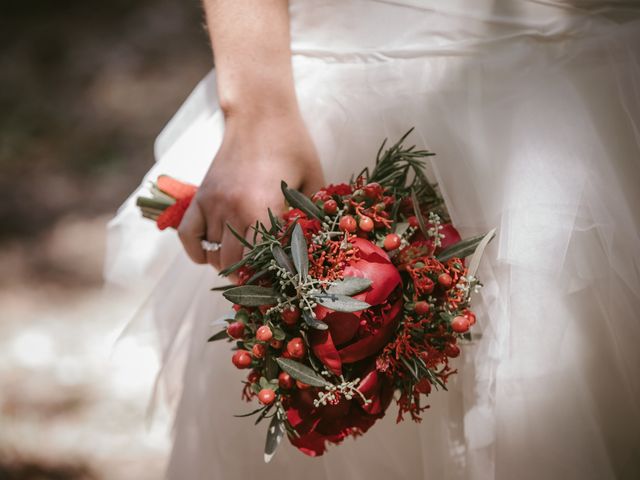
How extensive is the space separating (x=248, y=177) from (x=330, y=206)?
16cm

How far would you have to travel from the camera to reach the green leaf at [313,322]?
0.59m

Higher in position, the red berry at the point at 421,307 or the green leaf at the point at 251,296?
the green leaf at the point at 251,296

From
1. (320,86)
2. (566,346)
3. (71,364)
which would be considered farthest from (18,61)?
(566,346)

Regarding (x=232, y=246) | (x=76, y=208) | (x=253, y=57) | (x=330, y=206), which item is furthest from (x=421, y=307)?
(x=76, y=208)

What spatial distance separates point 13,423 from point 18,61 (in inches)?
73.1

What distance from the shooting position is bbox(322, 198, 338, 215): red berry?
2.17 feet

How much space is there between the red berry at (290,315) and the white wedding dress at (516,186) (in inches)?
8.4

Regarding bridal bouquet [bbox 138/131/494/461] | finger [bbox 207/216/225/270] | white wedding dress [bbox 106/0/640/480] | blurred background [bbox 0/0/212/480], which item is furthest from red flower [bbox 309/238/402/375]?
blurred background [bbox 0/0/212/480]

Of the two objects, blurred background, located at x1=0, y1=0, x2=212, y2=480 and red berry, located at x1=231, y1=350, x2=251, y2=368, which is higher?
blurred background, located at x1=0, y1=0, x2=212, y2=480

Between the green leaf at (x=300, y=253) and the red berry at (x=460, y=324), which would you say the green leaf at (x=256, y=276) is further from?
the red berry at (x=460, y=324)

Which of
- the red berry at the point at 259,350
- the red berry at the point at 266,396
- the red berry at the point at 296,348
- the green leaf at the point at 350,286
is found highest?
the green leaf at the point at 350,286

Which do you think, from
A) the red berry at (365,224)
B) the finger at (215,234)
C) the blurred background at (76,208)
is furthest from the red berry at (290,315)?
the blurred background at (76,208)

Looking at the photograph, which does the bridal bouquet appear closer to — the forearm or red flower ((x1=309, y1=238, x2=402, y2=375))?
red flower ((x1=309, y1=238, x2=402, y2=375))

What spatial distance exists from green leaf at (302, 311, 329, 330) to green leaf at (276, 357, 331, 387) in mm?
43
